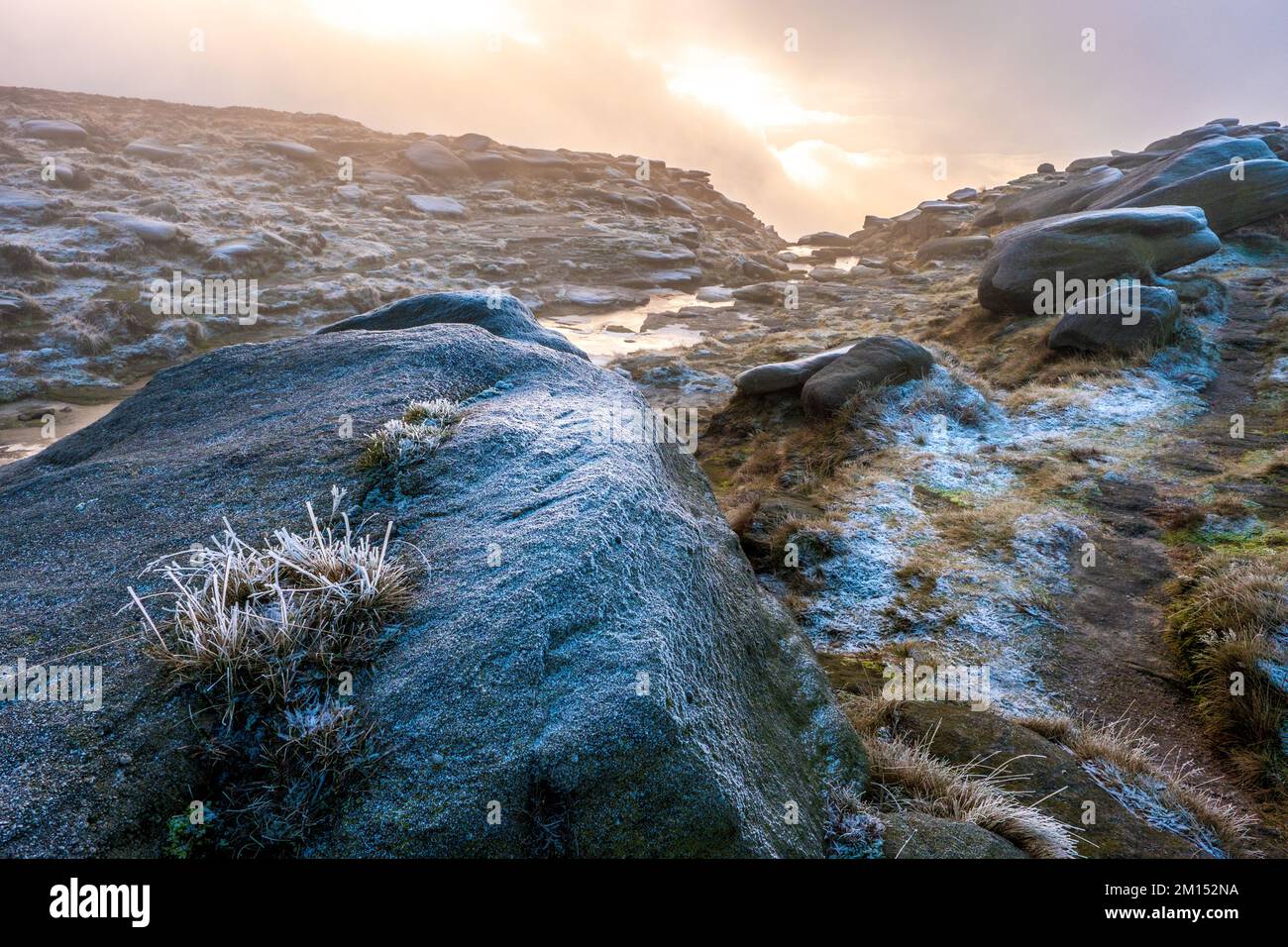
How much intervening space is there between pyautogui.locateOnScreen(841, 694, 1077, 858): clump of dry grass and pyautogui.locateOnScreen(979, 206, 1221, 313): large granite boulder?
1639 cm

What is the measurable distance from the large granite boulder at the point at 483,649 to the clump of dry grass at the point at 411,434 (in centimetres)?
13

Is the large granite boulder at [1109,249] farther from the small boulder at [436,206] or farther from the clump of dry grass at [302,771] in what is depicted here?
the small boulder at [436,206]

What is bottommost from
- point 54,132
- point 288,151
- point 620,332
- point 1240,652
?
point 1240,652

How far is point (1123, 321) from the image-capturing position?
46.7 ft

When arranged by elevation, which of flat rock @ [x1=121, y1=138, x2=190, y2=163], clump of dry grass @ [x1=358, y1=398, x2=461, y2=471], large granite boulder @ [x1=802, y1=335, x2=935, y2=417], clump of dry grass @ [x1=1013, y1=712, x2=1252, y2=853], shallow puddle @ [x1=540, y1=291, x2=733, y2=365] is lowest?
clump of dry grass @ [x1=1013, y1=712, x2=1252, y2=853]

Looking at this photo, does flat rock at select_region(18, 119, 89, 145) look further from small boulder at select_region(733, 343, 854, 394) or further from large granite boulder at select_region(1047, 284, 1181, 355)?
large granite boulder at select_region(1047, 284, 1181, 355)

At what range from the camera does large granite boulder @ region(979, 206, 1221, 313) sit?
669 inches

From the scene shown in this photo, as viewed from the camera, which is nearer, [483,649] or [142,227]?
[483,649]

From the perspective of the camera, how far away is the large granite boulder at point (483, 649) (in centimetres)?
279

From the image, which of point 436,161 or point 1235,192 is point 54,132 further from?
point 1235,192

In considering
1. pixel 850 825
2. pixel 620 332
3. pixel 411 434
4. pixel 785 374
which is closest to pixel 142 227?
pixel 620 332

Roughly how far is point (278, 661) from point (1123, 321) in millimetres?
17081

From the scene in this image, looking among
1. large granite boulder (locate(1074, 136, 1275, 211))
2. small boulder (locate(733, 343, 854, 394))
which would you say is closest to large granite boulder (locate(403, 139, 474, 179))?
large granite boulder (locate(1074, 136, 1275, 211))
